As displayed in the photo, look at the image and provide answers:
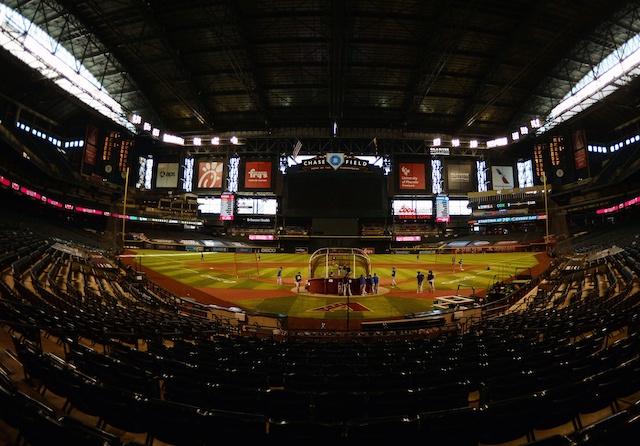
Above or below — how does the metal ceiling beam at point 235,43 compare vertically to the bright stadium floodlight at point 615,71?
above

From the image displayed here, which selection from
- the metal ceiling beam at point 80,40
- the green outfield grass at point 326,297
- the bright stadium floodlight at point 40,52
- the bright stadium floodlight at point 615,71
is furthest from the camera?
the bright stadium floodlight at point 615,71

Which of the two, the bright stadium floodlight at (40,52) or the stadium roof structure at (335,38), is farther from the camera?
the stadium roof structure at (335,38)

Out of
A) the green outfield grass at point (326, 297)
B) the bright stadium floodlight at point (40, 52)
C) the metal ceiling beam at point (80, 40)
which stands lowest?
the green outfield grass at point (326, 297)

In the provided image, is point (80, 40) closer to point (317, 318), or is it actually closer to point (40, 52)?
point (40, 52)

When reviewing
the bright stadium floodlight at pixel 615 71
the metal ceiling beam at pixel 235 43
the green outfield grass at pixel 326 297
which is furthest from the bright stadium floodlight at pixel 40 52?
the bright stadium floodlight at pixel 615 71

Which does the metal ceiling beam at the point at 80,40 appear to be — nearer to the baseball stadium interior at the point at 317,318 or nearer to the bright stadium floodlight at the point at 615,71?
the baseball stadium interior at the point at 317,318

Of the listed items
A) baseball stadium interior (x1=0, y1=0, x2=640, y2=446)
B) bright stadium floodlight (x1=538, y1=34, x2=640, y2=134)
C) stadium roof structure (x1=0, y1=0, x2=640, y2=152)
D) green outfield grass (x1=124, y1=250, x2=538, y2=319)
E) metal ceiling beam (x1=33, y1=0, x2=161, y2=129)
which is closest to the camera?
baseball stadium interior (x1=0, y1=0, x2=640, y2=446)

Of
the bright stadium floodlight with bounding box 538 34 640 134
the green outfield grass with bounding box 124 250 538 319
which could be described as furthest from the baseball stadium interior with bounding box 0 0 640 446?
the green outfield grass with bounding box 124 250 538 319

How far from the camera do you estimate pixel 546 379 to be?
4.79m

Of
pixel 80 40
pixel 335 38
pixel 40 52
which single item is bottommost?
pixel 40 52

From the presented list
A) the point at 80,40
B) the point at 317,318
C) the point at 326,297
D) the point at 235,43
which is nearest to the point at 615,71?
the point at 326,297

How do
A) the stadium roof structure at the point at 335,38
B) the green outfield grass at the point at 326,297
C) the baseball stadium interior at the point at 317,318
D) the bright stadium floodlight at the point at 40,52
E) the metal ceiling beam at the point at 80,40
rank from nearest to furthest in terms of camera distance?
the baseball stadium interior at the point at 317,318 → the green outfield grass at the point at 326,297 → the bright stadium floodlight at the point at 40,52 → the metal ceiling beam at the point at 80,40 → the stadium roof structure at the point at 335,38

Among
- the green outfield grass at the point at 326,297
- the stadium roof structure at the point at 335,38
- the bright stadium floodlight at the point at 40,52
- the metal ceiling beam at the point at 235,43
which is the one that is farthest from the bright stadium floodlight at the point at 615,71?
the bright stadium floodlight at the point at 40,52

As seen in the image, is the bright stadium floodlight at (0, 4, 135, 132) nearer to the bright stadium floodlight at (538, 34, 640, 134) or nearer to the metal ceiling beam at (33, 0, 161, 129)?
the metal ceiling beam at (33, 0, 161, 129)
